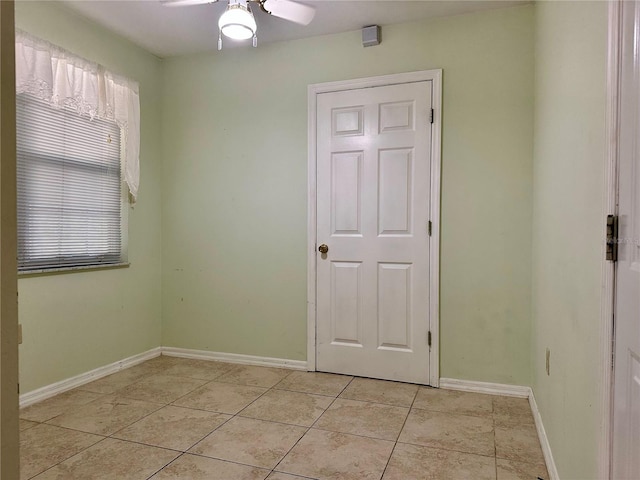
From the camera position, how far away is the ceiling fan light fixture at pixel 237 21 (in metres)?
2.16

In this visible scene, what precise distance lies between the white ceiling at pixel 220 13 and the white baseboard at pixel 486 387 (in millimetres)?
2548

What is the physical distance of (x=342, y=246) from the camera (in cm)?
316

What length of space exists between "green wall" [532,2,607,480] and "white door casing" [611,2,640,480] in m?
0.10

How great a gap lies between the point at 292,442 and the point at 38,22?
2.96m

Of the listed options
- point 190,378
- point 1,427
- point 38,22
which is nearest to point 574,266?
point 1,427

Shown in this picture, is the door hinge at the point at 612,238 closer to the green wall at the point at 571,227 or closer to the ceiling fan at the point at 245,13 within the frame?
the green wall at the point at 571,227

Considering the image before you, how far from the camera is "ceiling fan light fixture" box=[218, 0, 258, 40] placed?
216 centimetres

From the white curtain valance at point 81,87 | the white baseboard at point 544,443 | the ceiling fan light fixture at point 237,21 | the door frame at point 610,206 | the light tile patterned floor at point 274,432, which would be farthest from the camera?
the white curtain valance at point 81,87

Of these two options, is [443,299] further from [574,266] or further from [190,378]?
[190,378]

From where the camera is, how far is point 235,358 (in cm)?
349

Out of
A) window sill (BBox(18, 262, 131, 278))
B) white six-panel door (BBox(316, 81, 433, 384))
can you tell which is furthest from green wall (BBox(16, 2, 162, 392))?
white six-panel door (BBox(316, 81, 433, 384))

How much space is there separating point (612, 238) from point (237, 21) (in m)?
1.98

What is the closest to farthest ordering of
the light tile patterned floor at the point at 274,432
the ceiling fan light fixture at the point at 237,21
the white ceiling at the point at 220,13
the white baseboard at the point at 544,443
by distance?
the white baseboard at the point at 544,443
the light tile patterned floor at the point at 274,432
the ceiling fan light fixture at the point at 237,21
the white ceiling at the point at 220,13

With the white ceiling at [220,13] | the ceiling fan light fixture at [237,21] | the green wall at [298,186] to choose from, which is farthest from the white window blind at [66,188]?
the ceiling fan light fixture at [237,21]
